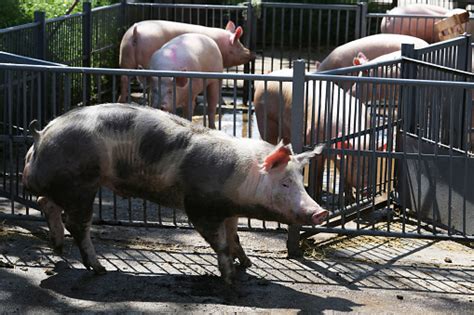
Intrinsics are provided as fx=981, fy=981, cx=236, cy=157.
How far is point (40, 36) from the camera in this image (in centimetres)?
1078

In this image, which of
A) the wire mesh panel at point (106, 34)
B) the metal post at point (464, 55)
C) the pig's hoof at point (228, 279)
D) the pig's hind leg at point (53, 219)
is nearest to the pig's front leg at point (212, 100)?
the wire mesh panel at point (106, 34)

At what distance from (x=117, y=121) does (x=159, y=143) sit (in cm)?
33

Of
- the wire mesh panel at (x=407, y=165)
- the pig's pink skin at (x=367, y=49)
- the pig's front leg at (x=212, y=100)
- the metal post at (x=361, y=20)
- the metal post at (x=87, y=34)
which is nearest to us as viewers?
the wire mesh panel at (x=407, y=165)

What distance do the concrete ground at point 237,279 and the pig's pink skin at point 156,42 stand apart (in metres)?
5.04

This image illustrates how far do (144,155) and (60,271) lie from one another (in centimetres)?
108

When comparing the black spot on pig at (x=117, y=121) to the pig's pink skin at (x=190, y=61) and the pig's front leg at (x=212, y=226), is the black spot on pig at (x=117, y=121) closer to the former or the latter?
the pig's front leg at (x=212, y=226)

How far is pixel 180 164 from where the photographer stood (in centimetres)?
648

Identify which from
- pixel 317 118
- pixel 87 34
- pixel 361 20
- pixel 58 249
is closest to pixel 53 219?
pixel 58 249

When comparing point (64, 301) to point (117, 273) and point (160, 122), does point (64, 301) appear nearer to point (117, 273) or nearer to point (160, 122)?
point (117, 273)

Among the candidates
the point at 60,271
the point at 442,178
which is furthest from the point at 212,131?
the point at 442,178

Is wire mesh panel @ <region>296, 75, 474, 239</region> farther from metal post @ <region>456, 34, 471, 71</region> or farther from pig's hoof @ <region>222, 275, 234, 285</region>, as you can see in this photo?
pig's hoof @ <region>222, 275, 234, 285</region>

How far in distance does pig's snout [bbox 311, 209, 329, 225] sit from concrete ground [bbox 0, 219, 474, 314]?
587 mm

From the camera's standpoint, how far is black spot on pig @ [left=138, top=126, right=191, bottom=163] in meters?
6.52

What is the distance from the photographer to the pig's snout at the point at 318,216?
612cm
